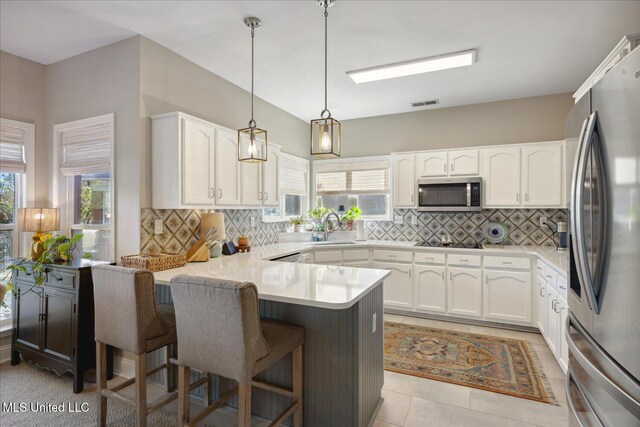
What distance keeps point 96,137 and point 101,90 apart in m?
0.41

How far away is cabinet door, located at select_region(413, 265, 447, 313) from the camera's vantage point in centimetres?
409

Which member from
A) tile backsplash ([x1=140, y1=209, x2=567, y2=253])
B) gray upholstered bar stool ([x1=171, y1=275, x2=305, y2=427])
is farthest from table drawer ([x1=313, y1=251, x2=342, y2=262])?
gray upholstered bar stool ([x1=171, y1=275, x2=305, y2=427])

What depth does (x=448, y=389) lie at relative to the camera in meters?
2.58

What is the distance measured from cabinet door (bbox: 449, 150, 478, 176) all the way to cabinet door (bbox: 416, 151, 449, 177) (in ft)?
0.24

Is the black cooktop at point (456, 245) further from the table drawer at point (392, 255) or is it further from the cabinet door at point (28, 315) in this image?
the cabinet door at point (28, 315)

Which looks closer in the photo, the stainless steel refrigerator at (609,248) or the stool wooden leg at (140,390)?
the stainless steel refrigerator at (609,248)

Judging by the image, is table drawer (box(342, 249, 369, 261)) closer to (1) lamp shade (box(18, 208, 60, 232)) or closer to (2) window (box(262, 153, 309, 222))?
(2) window (box(262, 153, 309, 222))

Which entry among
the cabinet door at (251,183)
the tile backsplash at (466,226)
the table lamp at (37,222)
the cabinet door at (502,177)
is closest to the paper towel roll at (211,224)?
the cabinet door at (251,183)

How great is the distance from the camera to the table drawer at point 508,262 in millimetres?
3707

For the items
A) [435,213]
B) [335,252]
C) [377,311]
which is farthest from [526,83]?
[377,311]

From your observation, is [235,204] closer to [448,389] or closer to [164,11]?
[164,11]

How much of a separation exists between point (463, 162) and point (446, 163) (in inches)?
8.0

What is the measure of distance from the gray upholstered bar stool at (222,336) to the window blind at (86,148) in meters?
1.88

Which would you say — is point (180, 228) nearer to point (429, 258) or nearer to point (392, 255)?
point (392, 255)
